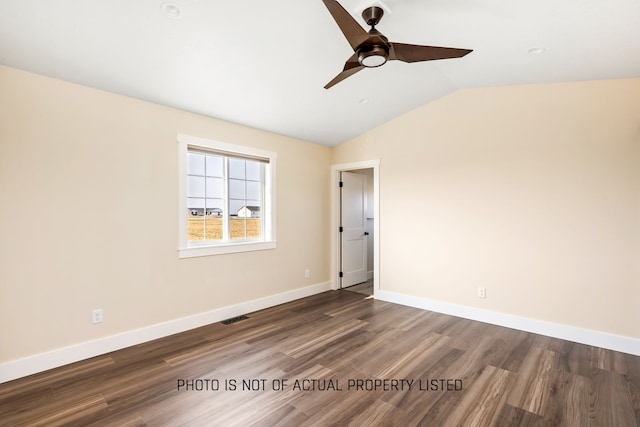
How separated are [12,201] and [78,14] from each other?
1539 millimetres

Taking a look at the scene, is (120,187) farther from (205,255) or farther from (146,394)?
(146,394)

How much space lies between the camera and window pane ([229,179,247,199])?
403cm

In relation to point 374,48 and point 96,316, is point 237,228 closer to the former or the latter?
point 96,316

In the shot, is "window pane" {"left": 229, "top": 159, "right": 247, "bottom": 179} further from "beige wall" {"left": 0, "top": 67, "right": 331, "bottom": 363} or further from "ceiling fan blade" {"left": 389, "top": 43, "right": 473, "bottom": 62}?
"ceiling fan blade" {"left": 389, "top": 43, "right": 473, "bottom": 62}

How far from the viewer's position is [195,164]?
368 cm

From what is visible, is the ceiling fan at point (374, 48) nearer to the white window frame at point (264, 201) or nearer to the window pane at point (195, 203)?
the white window frame at point (264, 201)

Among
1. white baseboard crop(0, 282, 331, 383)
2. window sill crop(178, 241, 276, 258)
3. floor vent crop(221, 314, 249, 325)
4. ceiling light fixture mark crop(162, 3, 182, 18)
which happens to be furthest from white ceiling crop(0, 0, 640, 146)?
floor vent crop(221, 314, 249, 325)

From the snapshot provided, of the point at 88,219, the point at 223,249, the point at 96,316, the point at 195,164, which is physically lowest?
the point at 96,316

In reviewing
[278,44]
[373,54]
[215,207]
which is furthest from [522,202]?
[215,207]

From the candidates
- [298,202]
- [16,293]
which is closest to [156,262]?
[16,293]

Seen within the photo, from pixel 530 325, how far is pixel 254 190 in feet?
12.3

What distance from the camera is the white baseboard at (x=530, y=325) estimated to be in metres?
2.98

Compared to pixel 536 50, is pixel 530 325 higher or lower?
lower

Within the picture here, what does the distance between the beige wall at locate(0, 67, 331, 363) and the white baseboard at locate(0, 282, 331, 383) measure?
6cm
